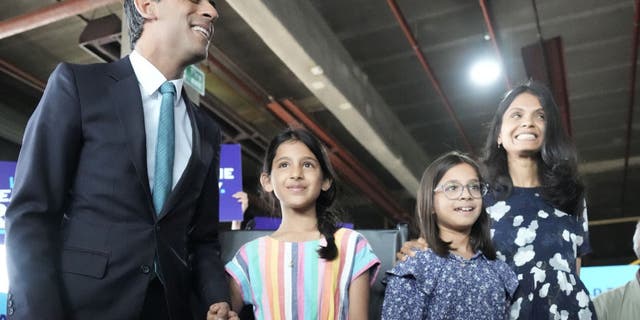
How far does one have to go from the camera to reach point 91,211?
1200 mm

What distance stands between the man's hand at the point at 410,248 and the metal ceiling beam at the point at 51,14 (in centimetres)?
299

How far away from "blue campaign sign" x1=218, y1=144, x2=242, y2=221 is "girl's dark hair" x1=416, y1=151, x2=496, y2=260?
6.01ft

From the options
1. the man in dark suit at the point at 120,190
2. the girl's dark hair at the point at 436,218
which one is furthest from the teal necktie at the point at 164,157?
the girl's dark hair at the point at 436,218

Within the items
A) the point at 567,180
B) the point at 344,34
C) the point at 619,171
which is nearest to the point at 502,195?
the point at 567,180

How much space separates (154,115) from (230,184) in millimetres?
2490

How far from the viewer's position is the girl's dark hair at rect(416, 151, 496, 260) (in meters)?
1.97

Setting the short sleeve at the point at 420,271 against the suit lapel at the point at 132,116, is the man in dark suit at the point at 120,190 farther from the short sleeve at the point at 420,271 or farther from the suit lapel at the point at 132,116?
the short sleeve at the point at 420,271

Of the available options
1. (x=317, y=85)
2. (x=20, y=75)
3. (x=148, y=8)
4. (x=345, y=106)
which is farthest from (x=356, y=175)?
(x=148, y=8)

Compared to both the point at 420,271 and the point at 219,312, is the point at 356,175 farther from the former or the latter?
the point at 219,312

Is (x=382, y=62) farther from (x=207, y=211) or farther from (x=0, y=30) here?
(x=207, y=211)

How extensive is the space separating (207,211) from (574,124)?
7.21 metres

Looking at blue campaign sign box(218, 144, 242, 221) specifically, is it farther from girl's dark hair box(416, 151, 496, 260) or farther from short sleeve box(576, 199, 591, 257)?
short sleeve box(576, 199, 591, 257)

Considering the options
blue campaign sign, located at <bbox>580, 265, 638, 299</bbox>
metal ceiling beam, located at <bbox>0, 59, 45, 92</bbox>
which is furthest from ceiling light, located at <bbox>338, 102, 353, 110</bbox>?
blue campaign sign, located at <bbox>580, 265, 638, 299</bbox>

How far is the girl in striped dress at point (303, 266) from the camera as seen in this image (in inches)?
70.8
